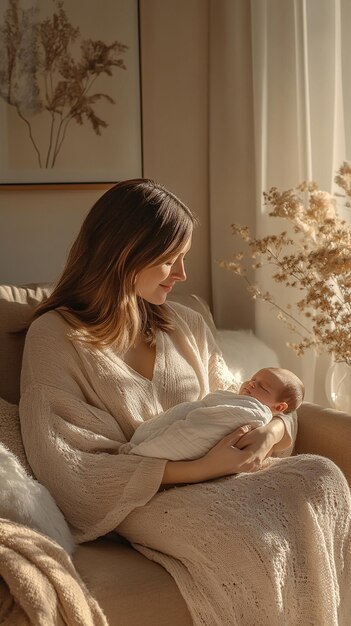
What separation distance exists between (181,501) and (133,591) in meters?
0.23

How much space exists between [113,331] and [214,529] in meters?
0.62

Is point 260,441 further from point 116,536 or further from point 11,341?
point 11,341

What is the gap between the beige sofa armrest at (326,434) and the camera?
2.50 metres

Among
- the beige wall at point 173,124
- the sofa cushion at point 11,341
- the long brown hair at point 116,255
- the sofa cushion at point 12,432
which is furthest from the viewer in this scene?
the beige wall at point 173,124

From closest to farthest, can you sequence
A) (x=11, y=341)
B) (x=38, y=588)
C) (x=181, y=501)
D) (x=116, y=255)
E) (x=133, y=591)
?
(x=38, y=588) → (x=133, y=591) → (x=181, y=501) → (x=116, y=255) → (x=11, y=341)

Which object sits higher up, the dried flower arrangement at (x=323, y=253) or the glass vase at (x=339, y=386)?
the dried flower arrangement at (x=323, y=253)

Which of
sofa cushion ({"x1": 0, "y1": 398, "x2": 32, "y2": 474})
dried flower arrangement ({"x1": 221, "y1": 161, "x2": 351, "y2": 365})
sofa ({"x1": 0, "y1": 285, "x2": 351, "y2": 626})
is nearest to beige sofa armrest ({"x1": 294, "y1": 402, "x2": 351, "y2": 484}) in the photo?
sofa ({"x1": 0, "y1": 285, "x2": 351, "y2": 626})

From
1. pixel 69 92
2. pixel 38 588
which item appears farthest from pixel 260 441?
pixel 69 92

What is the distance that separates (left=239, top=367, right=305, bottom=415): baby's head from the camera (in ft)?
7.79

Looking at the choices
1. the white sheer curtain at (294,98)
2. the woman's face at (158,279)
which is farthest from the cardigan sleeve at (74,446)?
the white sheer curtain at (294,98)

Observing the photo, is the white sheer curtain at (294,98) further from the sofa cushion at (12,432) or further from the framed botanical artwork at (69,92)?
the sofa cushion at (12,432)

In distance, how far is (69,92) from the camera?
3184mm

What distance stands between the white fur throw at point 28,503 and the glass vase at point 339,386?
44.7 inches

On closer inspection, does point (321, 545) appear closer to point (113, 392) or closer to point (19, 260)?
point (113, 392)
